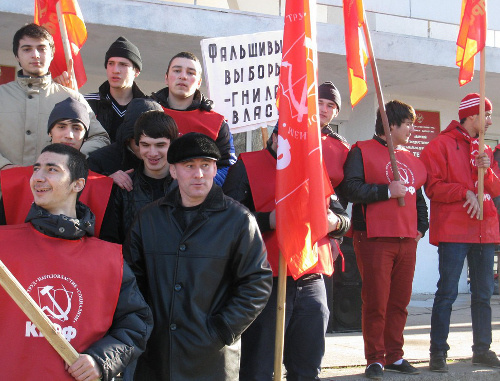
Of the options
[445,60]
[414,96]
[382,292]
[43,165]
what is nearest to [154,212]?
[43,165]

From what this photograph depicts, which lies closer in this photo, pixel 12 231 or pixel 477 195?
pixel 12 231

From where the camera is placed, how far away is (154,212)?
328cm

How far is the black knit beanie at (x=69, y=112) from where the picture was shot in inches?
142

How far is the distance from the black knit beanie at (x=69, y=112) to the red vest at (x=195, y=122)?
0.73 metres

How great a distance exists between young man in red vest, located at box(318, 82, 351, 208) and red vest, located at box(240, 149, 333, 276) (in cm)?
100

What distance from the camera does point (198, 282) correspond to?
123 inches

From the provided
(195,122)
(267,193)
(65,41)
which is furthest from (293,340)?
(65,41)

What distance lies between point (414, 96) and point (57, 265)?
31.2 feet

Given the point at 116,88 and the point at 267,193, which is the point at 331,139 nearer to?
the point at 267,193

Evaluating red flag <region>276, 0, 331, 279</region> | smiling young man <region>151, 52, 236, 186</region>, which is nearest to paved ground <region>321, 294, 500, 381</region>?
red flag <region>276, 0, 331, 279</region>

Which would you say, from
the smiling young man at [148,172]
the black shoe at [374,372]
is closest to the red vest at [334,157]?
the black shoe at [374,372]

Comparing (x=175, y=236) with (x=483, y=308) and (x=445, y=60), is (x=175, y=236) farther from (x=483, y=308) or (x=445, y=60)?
(x=445, y=60)

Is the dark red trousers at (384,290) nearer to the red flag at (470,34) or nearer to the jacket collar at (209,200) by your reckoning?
the red flag at (470,34)

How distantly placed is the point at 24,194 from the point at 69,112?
0.53 meters
